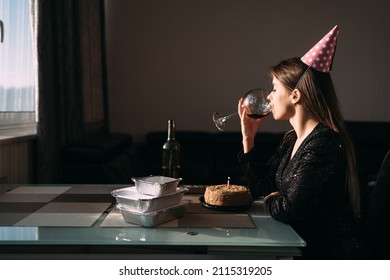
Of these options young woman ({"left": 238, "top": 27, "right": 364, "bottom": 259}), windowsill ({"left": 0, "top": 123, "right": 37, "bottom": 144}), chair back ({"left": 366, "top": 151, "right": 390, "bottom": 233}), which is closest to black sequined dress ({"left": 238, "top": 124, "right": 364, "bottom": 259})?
young woman ({"left": 238, "top": 27, "right": 364, "bottom": 259})

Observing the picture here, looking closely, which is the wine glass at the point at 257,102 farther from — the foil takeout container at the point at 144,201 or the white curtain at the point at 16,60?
the white curtain at the point at 16,60

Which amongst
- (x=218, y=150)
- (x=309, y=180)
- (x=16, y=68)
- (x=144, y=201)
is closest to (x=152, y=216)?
(x=144, y=201)

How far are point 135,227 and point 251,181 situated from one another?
625 mm

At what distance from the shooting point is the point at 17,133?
2.30 meters

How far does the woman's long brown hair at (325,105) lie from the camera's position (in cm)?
132

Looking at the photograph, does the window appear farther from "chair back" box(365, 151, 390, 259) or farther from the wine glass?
"chair back" box(365, 151, 390, 259)

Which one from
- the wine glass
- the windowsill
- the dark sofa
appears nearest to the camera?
the wine glass

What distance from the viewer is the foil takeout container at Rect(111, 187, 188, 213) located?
3.62ft

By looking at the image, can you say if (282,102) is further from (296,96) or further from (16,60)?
(16,60)

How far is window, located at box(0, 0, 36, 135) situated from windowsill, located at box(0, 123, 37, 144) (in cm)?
1

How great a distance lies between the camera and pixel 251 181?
5.29ft

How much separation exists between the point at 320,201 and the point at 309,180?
0.34 feet

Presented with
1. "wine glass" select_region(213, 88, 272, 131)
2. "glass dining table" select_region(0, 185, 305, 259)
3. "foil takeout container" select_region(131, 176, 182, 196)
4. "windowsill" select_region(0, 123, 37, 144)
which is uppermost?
"wine glass" select_region(213, 88, 272, 131)

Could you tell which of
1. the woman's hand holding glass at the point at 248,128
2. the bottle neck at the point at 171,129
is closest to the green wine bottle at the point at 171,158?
the bottle neck at the point at 171,129
